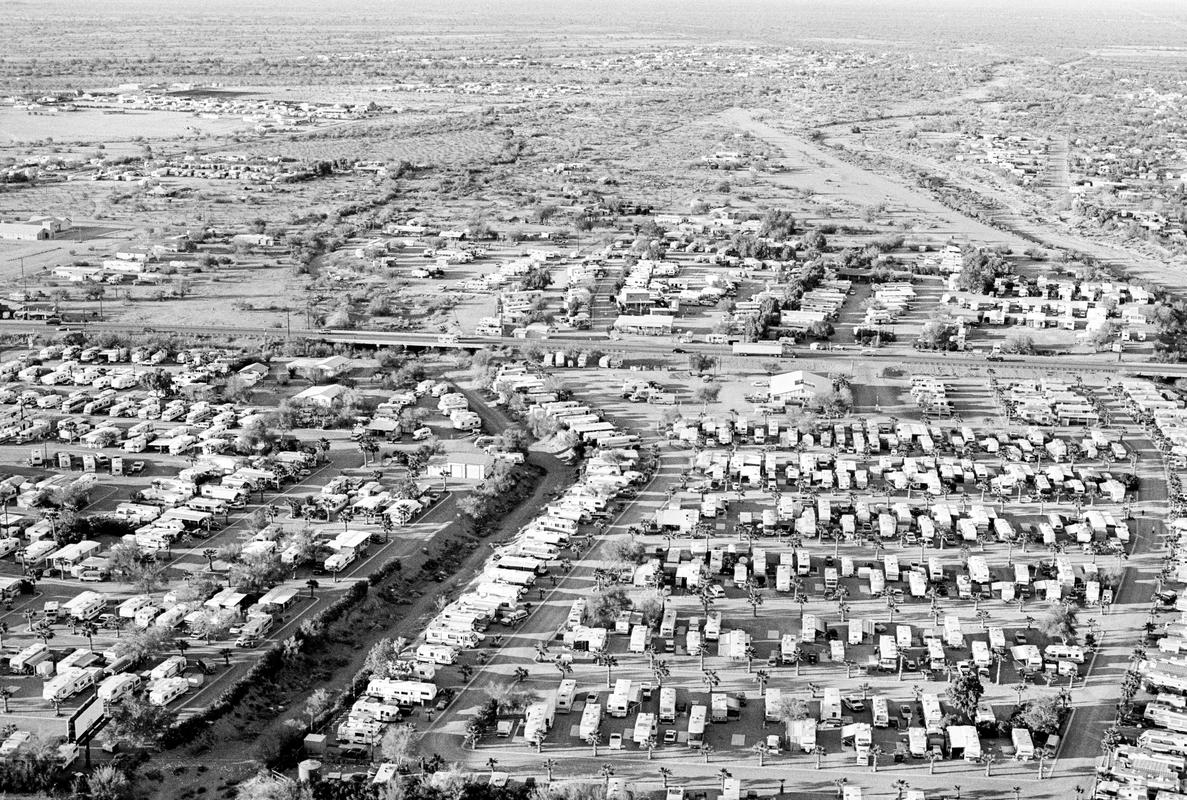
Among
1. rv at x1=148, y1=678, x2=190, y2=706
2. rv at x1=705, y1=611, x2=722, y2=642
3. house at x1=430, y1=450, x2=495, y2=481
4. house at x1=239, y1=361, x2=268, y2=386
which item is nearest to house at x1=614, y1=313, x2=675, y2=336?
house at x1=239, y1=361, x2=268, y2=386

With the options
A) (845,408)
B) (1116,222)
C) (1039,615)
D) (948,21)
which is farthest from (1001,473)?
(948,21)

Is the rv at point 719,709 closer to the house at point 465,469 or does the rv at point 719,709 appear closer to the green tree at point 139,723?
the green tree at point 139,723

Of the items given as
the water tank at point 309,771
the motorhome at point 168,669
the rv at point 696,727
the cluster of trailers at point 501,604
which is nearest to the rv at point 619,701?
the cluster of trailers at point 501,604

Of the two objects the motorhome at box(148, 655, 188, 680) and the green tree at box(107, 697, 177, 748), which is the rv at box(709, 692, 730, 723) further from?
the motorhome at box(148, 655, 188, 680)

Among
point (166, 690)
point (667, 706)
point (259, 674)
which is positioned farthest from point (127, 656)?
point (667, 706)

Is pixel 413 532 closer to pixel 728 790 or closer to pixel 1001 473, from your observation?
pixel 728 790

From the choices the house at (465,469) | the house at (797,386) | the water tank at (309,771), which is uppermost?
the house at (797,386)

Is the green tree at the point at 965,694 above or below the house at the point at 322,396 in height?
below
